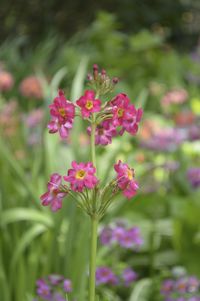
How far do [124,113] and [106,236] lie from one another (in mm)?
1166

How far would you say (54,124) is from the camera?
1.26 meters

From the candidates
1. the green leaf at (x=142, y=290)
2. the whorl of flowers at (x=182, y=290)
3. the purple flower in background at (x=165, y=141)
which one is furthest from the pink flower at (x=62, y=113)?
the purple flower in background at (x=165, y=141)

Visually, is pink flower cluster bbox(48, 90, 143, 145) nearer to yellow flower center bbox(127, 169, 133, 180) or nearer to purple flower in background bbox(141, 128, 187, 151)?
yellow flower center bbox(127, 169, 133, 180)

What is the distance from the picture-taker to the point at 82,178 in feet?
3.94

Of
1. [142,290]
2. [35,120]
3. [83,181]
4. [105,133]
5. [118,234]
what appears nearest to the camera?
[83,181]

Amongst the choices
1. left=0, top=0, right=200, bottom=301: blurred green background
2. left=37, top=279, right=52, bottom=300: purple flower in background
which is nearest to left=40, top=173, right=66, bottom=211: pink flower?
left=37, top=279, right=52, bottom=300: purple flower in background

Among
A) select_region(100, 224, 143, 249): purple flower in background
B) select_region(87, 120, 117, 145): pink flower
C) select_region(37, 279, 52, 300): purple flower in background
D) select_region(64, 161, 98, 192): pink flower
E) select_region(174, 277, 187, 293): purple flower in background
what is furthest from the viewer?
select_region(100, 224, 143, 249): purple flower in background

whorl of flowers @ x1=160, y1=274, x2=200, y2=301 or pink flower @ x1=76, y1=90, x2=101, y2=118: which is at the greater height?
pink flower @ x1=76, y1=90, x2=101, y2=118

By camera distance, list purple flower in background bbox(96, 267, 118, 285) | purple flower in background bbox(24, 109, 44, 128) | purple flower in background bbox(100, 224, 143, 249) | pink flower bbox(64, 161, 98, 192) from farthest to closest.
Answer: purple flower in background bbox(24, 109, 44, 128) → purple flower in background bbox(100, 224, 143, 249) → purple flower in background bbox(96, 267, 118, 285) → pink flower bbox(64, 161, 98, 192)

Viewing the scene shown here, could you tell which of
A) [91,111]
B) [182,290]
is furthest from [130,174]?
[182,290]

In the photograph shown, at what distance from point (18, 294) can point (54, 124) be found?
4.24 feet

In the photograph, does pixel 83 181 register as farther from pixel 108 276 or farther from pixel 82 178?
pixel 108 276

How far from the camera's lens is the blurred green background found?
2584 millimetres

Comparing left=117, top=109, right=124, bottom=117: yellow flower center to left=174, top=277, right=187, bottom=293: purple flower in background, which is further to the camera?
left=174, top=277, right=187, bottom=293: purple flower in background
